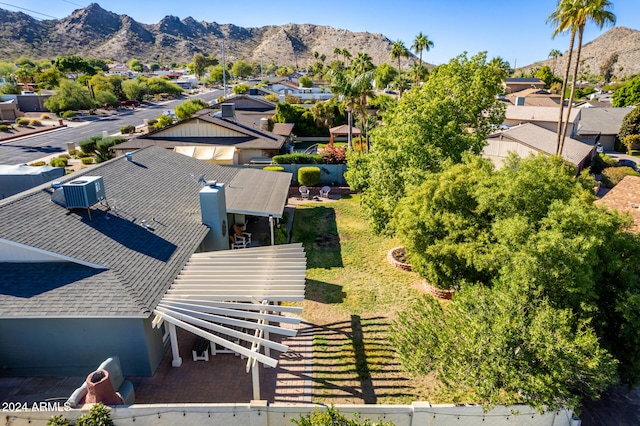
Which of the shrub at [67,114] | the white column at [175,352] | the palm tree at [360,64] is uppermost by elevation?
the palm tree at [360,64]

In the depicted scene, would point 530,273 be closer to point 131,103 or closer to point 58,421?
point 58,421

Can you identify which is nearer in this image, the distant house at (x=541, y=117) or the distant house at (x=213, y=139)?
the distant house at (x=213, y=139)

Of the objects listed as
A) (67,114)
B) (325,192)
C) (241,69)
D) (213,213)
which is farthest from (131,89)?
(213,213)

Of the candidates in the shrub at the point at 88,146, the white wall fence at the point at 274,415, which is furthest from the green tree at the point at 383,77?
the white wall fence at the point at 274,415

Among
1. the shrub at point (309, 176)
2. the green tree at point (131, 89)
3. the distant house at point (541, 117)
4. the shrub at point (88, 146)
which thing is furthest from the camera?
the green tree at point (131, 89)

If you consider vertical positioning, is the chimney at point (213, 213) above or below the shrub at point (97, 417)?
above

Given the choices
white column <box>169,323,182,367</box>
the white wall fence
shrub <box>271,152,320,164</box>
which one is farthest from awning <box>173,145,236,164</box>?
the white wall fence

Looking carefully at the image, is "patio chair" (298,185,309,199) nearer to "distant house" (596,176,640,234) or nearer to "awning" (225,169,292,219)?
"awning" (225,169,292,219)

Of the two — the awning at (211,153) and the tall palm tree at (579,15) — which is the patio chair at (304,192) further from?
the tall palm tree at (579,15)
